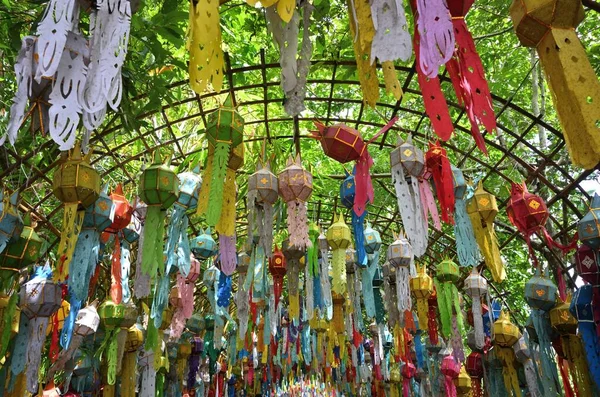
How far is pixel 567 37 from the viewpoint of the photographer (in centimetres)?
160

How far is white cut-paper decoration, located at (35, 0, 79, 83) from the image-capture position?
1.50 meters

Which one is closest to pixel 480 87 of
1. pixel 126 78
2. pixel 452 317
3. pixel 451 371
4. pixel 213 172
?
pixel 213 172

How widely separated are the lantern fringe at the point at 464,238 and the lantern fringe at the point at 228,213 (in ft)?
5.06

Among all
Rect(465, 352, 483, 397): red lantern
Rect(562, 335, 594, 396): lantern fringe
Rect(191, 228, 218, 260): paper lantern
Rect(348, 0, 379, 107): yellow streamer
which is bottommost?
Rect(562, 335, 594, 396): lantern fringe

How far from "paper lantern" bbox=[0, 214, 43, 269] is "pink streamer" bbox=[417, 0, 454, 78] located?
10.2 feet

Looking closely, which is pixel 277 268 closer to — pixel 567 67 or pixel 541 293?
pixel 541 293

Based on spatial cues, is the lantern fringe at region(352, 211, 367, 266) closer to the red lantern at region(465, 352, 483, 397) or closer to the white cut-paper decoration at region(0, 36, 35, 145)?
the white cut-paper decoration at region(0, 36, 35, 145)

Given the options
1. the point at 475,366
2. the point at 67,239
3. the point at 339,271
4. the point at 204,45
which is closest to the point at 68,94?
the point at 204,45

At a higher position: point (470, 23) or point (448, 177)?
point (470, 23)

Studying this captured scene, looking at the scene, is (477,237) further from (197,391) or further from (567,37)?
(197,391)

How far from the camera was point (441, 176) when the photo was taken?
3.42m

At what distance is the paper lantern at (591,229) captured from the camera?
12.5ft

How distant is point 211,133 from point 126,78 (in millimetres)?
593

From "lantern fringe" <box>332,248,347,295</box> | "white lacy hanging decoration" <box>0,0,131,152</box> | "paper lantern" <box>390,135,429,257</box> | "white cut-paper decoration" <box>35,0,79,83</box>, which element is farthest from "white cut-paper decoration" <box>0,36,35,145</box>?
"lantern fringe" <box>332,248,347,295</box>
